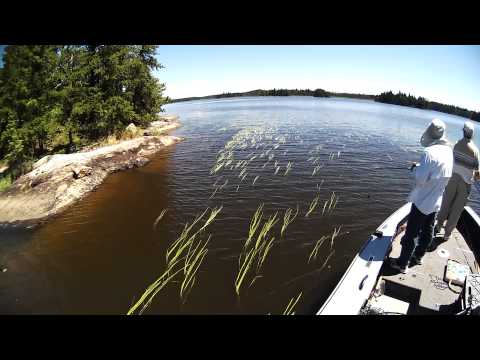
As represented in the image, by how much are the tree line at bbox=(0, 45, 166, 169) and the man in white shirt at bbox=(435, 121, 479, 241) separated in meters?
16.0

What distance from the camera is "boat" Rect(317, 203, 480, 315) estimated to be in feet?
12.4

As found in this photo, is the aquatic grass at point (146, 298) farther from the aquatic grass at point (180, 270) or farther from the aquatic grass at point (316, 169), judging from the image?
the aquatic grass at point (316, 169)

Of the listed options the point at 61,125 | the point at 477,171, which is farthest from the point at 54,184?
the point at 477,171

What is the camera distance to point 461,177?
4.99m

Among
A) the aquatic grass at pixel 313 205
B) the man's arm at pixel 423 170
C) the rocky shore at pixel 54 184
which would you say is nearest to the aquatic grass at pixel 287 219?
the aquatic grass at pixel 313 205

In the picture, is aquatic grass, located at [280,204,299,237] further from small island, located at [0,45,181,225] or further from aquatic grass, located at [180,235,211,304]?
small island, located at [0,45,181,225]

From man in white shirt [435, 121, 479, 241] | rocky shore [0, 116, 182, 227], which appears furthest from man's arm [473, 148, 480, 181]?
rocky shore [0, 116, 182, 227]

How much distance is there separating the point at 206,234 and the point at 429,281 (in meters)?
5.34

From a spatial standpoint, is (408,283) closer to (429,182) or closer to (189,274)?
(429,182)

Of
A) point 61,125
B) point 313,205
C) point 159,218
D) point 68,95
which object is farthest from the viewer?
point 68,95

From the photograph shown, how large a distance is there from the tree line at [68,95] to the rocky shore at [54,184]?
92.4 inches
